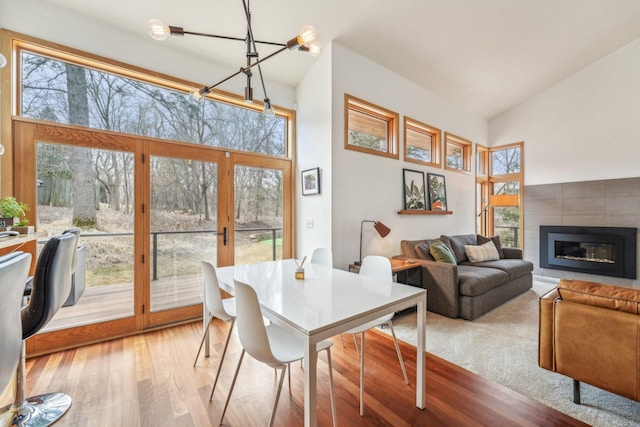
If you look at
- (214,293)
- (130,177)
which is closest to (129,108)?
(130,177)

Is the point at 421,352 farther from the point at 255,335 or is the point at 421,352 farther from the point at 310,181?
the point at 310,181

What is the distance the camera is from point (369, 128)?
3922 millimetres

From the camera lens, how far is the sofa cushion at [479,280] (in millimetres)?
3100

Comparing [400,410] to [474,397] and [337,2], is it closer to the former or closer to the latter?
[474,397]

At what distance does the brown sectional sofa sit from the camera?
123 inches

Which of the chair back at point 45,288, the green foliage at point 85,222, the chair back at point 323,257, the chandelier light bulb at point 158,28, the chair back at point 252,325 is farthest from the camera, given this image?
the chair back at point 323,257

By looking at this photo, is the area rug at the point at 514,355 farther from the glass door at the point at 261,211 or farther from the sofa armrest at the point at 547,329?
the glass door at the point at 261,211

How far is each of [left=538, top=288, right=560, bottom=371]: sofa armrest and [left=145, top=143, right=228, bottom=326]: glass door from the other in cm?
309

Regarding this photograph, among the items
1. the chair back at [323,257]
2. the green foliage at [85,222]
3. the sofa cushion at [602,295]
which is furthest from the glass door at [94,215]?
the sofa cushion at [602,295]

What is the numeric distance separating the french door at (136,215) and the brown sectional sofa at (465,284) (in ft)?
7.26

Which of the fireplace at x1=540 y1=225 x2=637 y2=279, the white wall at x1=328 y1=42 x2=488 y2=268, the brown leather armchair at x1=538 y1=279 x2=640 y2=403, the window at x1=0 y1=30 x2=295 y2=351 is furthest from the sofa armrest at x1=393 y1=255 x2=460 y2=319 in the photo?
the fireplace at x1=540 y1=225 x2=637 y2=279

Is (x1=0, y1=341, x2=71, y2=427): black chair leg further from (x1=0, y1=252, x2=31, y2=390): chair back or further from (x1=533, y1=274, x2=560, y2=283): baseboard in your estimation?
(x1=533, y1=274, x2=560, y2=283): baseboard

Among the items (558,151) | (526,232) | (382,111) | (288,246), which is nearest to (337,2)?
(382,111)

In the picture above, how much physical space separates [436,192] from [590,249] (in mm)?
2750
